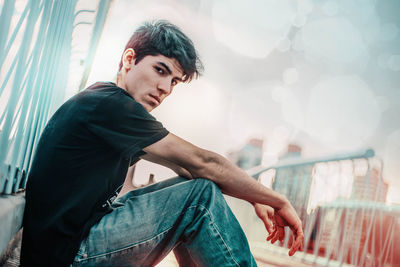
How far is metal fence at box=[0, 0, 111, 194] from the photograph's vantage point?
0.74 meters

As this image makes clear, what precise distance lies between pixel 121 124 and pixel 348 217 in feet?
8.75

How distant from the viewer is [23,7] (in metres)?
0.77

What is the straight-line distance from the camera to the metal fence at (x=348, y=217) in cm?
268

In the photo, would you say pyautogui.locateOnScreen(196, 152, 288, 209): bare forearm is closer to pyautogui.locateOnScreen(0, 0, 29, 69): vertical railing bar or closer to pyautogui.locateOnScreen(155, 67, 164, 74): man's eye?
pyautogui.locateOnScreen(155, 67, 164, 74): man's eye

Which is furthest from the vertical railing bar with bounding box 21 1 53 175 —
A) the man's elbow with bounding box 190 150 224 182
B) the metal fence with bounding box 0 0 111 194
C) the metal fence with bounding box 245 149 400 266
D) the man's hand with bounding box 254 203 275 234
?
the metal fence with bounding box 245 149 400 266

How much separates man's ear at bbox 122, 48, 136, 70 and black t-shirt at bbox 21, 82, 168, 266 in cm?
40

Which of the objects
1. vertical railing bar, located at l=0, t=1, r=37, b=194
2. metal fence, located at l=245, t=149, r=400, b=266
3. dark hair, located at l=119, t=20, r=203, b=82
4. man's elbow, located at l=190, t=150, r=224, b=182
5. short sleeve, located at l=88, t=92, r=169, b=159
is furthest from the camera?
metal fence, located at l=245, t=149, r=400, b=266

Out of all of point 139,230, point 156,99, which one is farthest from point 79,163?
point 156,99

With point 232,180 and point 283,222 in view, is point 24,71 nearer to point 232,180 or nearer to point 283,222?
point 232,180

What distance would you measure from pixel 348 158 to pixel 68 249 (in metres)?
2.48

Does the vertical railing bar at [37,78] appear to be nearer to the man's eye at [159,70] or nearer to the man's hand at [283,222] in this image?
the man's eye at [159,70]

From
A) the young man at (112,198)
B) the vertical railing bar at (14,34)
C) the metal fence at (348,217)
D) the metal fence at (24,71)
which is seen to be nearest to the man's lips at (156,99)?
the young man at (112,198)

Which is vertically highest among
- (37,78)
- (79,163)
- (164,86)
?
(164,86)

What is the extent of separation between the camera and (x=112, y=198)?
1.00 m
